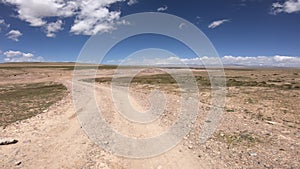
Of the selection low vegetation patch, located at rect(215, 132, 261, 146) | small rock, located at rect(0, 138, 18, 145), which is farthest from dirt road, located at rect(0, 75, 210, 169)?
low vegetation patch, located at rect(215, 132, 261, 146)

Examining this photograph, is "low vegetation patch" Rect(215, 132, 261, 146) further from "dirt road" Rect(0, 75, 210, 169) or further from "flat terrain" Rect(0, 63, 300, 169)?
"dirt road" Rect(0, 75, 210, 169)

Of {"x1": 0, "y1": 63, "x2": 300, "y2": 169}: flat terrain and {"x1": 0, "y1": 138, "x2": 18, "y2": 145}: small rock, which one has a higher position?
{"x1": 0, "y1": 138, "x2": 18, "y2": 145}: small rock

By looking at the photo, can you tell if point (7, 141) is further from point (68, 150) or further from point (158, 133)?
point (158, 133)

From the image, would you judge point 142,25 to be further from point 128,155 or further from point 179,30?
point 128,155

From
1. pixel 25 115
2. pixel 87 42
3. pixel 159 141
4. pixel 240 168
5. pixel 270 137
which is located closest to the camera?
pixel 240 168

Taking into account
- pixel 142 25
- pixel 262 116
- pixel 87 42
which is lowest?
pixel 262 116

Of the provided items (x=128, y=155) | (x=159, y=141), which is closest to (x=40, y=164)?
(x=128, y=155)

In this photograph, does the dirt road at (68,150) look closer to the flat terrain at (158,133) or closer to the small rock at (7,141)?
the flat terrain at (158,133)

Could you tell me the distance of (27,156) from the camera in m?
9.20

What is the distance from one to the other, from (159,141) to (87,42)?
7924 mm

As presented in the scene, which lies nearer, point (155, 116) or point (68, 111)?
point (155, 116)

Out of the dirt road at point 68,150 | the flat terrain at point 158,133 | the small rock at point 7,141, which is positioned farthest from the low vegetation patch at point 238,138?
the small rock at point 7,141

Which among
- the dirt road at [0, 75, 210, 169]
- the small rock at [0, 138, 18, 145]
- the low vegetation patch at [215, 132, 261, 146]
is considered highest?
the small rock at [0, 138, 18, 145]

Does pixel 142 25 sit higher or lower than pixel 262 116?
higher
